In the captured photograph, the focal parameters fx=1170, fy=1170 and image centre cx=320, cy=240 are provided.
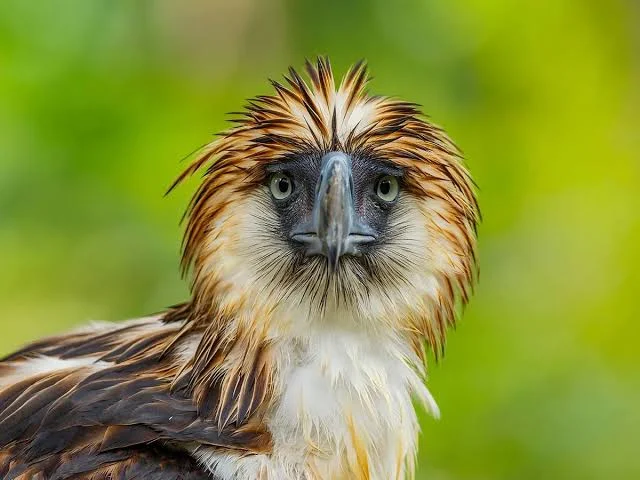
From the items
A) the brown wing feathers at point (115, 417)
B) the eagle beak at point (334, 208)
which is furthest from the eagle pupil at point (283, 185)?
the brown wing feathers at point (115, 417)

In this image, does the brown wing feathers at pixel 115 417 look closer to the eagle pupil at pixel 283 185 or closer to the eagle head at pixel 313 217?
the eagle head at pixel 313 217

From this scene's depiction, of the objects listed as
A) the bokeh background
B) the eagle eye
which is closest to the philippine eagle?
the eagle eye

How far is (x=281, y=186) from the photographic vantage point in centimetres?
414

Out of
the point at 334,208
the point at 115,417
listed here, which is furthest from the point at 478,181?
the point at 115,417

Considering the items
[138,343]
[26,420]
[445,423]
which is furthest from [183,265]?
[445,423]

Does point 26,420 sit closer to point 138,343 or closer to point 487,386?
point 138,343

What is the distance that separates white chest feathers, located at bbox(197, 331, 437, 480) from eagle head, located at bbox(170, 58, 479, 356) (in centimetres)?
11

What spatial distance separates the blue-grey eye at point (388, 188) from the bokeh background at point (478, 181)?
3033 mm

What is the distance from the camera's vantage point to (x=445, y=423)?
6.96 m

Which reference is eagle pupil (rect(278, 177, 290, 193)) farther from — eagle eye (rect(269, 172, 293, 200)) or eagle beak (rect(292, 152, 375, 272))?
eagle beak (rect(292, 152, 375, 272))

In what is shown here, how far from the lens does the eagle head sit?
4105 mm

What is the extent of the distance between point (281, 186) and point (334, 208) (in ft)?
1.10

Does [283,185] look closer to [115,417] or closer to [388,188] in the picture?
[388,188]

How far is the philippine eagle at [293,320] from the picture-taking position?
3.92m
